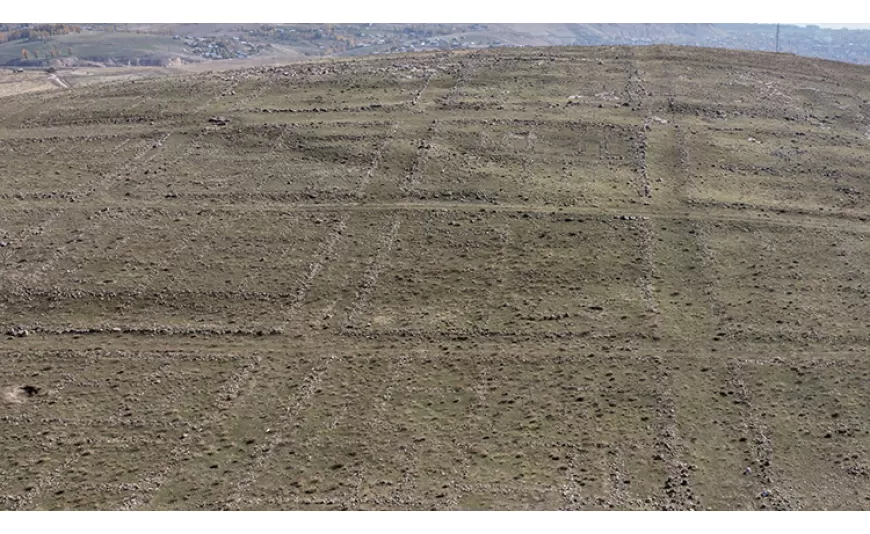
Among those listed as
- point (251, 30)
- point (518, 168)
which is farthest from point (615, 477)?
point (251, 30)

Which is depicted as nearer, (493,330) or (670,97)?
(493,330)

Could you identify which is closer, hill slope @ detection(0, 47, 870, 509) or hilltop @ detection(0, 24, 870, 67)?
hill slope @ detection(0, 47, 870, 509)

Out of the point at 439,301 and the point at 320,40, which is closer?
the point at 439,301

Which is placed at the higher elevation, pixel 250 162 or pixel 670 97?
pixel 670 97

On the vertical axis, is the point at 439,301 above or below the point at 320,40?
below

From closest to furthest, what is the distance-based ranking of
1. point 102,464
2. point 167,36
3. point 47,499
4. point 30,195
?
point 47,499 → point 102,464 → point 30,195 → point 167,36

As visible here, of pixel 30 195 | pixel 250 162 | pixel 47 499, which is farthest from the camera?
pixel 250 162

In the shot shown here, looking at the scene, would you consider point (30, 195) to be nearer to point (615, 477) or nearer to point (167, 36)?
point (615, 477)

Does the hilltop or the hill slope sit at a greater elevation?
the hilltop
